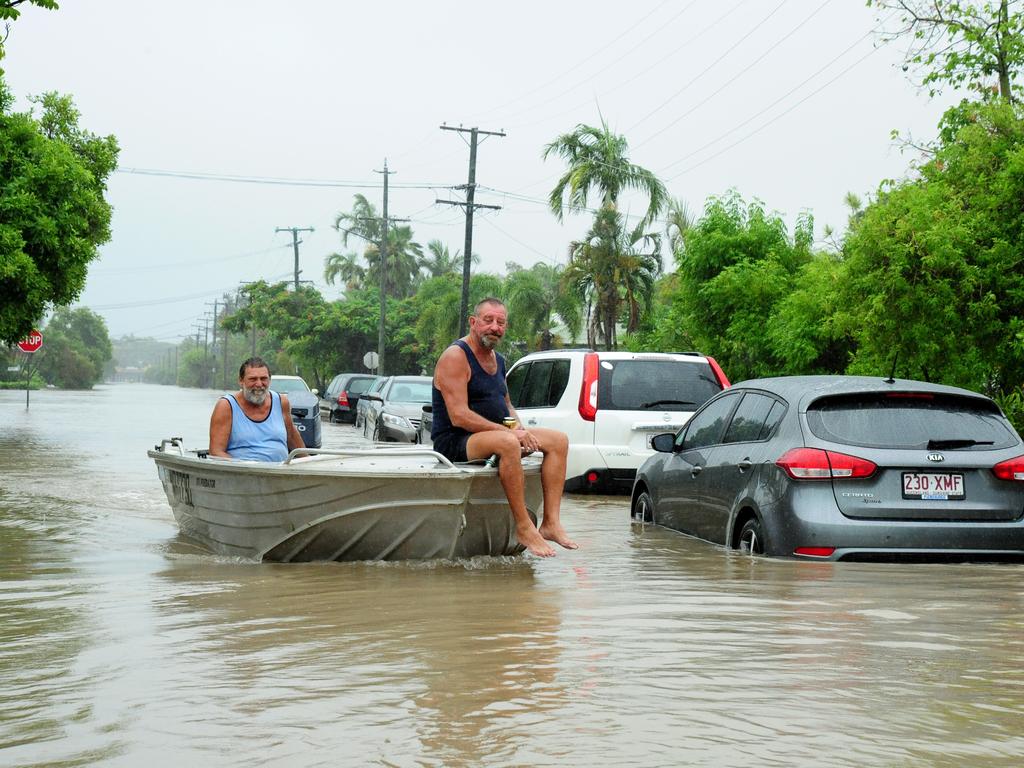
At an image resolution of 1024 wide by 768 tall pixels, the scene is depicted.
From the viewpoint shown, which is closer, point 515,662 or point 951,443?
point 515,662

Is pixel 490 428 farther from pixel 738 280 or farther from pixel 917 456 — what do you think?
pixel 738 280

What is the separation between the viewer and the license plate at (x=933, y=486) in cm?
754

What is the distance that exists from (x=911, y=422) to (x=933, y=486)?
415mm

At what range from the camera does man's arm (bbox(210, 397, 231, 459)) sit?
9414 mm

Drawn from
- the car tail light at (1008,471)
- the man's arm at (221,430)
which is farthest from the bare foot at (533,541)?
the car tail light at (1008,471)

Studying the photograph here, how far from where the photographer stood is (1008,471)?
764 cm

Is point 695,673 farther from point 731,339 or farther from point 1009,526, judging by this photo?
point 731,339

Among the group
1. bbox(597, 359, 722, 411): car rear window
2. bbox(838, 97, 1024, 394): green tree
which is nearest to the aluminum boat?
bbox(597, 359, 722, 411): car rear window

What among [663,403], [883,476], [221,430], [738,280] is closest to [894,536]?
[883,476]

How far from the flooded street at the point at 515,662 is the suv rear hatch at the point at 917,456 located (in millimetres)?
371

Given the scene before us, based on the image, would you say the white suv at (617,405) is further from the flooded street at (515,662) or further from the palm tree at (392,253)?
the palm tree at (392,253)

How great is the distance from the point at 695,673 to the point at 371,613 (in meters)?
2.01

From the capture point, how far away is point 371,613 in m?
6.54

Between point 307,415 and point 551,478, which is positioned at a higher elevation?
point 307,415
